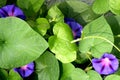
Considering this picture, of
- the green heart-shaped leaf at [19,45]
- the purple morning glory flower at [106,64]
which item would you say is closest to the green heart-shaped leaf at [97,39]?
the purple morning glory flower at [106,64]

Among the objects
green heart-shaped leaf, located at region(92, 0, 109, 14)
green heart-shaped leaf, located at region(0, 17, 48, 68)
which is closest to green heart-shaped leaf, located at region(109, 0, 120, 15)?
green heart-shaped leaf, located at region(92, 0, 109, 14)

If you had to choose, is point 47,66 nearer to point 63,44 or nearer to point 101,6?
point 63,44

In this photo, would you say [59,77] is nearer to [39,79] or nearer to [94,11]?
[39,79]

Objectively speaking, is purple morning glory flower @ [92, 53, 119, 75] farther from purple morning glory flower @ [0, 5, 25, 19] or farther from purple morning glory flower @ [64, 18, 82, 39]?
purple morning glory flower @ [0, 5, 25, 19]

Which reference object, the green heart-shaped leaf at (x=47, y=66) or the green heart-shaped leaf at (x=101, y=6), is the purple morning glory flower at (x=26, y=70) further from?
the green heart-shaped leaf at (x=101, y=6)

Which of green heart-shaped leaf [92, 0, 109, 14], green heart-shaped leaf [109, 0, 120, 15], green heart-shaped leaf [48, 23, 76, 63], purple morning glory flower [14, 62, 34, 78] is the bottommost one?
purple morning glory flower [14, 62, 34, 78]

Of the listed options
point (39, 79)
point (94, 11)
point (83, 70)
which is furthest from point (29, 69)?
point (94, 11)
